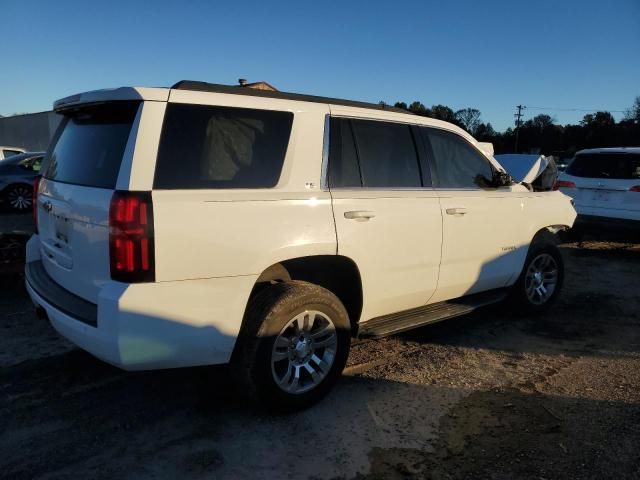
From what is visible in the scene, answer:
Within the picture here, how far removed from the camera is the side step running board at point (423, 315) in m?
3.70

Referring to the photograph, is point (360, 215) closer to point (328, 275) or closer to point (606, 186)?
point (328, 275)

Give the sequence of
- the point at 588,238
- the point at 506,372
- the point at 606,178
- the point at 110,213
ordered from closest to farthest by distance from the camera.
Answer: the point at 110,213 < the point at 506,372 < the point at 606,178 < the point at 588,238

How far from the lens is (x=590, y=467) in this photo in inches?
109

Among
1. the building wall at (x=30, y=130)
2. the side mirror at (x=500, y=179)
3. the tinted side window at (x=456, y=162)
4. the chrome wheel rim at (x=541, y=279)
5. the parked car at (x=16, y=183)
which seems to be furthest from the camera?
the building wall at (x=30, y=130)

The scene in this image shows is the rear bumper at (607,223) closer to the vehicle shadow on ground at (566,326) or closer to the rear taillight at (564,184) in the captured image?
the rear taillight at (564,184)

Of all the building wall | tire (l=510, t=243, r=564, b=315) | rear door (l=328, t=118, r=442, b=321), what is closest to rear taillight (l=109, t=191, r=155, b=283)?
rear door (l=328, t=118, r=442, b=321)

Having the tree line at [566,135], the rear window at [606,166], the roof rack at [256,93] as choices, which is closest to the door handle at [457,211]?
the roof rack at [256,93]

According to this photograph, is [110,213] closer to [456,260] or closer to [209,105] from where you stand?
[209,105]

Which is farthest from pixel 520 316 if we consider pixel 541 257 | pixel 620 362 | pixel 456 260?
pixel 456 260

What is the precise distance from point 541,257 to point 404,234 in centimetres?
230

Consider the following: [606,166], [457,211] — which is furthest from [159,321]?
[606,166]

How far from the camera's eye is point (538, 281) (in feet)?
17.5

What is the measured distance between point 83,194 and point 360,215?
5.57 feet

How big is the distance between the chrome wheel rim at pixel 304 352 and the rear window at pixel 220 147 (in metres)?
0.91
